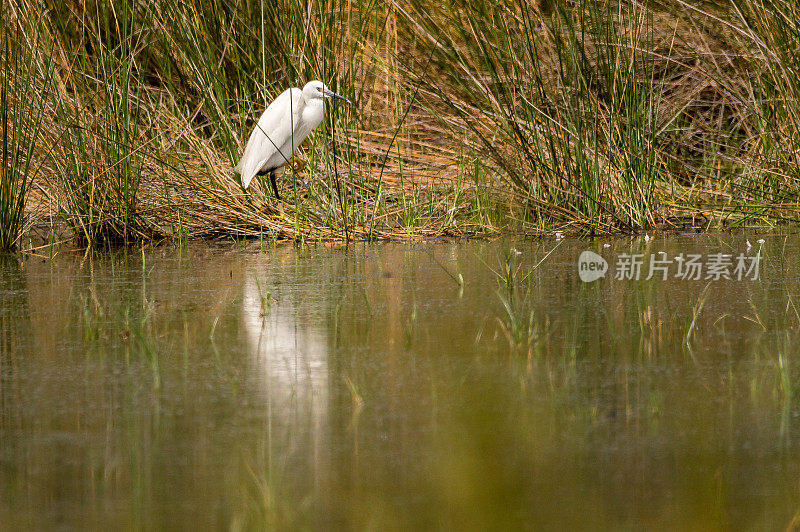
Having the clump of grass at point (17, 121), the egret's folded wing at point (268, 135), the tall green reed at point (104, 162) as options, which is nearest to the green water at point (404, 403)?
the clump of grass at point (17, 121)

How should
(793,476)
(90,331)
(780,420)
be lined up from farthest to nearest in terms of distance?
(90,331)
(780,420)
(793,476)

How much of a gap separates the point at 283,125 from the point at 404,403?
306 cm

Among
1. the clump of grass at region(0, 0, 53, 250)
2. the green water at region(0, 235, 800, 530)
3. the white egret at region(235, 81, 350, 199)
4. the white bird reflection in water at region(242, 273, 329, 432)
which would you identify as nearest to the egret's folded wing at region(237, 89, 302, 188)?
the white egret at region(235, 81, 350, 199)

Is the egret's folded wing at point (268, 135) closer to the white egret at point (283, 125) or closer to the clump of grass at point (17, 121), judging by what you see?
the white egret at point (283, 125)

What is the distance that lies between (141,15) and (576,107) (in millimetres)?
2496

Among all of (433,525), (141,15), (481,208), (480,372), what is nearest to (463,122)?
(481,208)

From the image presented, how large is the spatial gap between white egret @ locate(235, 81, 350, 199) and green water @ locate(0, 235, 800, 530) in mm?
1469

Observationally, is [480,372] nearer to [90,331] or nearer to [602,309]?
[602,309]

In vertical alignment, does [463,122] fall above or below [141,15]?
below

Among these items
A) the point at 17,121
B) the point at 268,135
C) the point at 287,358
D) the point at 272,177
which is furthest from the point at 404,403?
the point at 272,177

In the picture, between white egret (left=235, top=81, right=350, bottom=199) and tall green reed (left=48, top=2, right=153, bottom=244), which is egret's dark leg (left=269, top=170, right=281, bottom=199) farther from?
tall green reed (left=48, top=2, right=153, bottom=244)

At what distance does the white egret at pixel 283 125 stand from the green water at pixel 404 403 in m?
1.47

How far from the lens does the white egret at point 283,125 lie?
4746 millimetres

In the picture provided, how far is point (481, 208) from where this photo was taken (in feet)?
14.8
